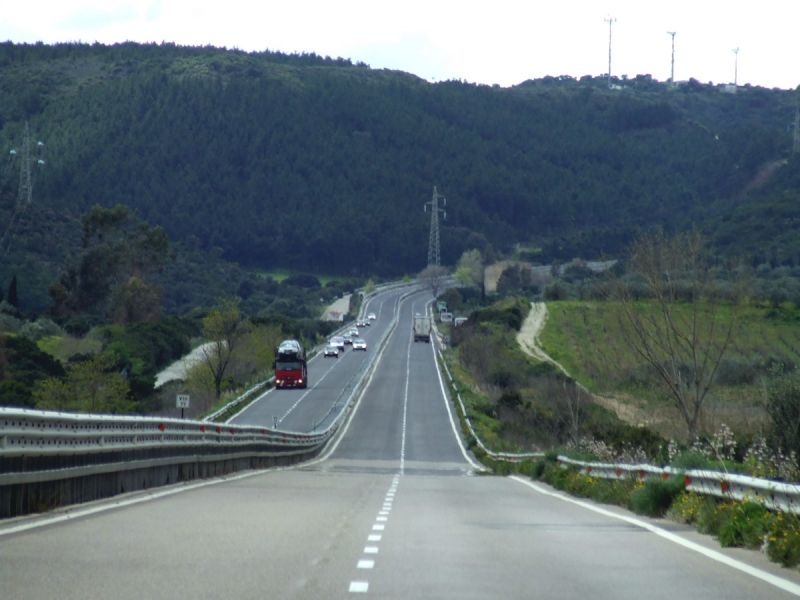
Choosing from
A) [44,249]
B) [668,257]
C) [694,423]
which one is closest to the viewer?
[694,423]

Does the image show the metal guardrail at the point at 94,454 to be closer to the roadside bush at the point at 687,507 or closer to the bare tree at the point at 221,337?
the roadside bush at the point at 687,507

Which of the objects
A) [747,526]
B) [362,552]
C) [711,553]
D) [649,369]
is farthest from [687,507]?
[649,369]

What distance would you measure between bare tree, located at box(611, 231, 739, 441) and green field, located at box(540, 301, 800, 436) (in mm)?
1540

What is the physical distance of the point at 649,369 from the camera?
60.3 meters

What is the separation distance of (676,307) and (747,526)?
43617mm

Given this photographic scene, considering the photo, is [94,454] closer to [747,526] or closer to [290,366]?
[747,526]

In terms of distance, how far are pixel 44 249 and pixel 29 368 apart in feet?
220

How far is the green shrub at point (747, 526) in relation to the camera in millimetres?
13219

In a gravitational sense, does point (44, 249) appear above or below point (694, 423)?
above

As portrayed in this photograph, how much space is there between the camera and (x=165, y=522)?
586 inches

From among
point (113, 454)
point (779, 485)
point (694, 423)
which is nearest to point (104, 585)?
point (779, 485)

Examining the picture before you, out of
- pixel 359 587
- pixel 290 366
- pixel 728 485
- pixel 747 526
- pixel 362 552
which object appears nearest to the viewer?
pixel 359 587

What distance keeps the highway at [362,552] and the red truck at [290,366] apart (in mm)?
64819

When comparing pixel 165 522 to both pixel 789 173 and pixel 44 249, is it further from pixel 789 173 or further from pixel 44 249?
pixel 789 173
